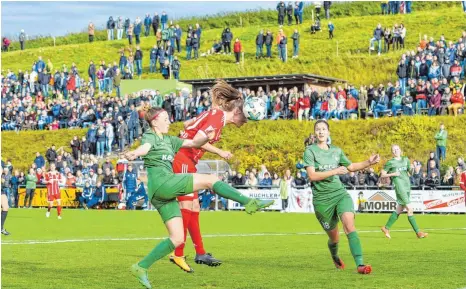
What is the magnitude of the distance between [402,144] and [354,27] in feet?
87.2

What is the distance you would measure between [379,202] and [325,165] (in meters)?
22.2

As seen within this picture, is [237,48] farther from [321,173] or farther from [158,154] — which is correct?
[158,154]

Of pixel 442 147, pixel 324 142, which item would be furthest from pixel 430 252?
pixel 442 147

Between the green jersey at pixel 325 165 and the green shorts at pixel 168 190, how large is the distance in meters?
2.43

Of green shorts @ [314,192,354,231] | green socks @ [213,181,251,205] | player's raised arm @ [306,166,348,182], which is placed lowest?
green shorts @ [314,192,354,231]

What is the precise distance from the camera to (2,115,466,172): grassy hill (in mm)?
39478

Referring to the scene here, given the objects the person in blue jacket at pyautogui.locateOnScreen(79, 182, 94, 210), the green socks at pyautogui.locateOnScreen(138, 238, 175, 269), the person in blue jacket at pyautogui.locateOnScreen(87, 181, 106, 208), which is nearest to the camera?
the green socks at pyautogui.locateOnScreen(138, 238, 175, 269)

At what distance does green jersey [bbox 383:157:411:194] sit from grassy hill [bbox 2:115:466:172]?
14820 mm

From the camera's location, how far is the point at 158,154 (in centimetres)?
1209

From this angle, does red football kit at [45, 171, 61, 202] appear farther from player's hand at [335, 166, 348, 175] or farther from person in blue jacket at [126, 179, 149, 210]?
player's hand at [335, 166, 348, 175]

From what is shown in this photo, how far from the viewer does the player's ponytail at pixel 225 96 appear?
1382 centimetres

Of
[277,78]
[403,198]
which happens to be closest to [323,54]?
[277,78]

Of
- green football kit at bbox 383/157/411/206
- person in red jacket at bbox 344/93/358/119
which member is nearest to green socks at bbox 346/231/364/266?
green football kit at bbox 383/157/411/206

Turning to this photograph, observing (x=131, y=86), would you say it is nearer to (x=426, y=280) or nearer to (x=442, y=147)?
(x=442, y=147)
